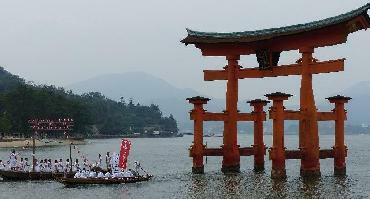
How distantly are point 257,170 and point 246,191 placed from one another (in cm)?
931

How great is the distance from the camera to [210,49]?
121ft

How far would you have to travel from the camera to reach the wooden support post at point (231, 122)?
117 feet

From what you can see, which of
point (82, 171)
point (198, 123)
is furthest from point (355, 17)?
point (82, 171)

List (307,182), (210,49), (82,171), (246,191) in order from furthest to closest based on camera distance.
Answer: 1. (210,49)
2. (82,171)
3. (307,182)
4. (246,191)

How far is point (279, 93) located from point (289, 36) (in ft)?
13.8

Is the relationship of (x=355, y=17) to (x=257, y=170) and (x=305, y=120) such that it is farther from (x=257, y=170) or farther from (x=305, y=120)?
(x=257, y=170)

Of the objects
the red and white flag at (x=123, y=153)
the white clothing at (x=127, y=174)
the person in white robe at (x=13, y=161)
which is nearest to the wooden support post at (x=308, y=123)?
the red and white flag at (x=123, y=153)

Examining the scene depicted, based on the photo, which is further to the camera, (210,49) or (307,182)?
(210,49)

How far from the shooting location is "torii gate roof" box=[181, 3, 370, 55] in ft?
97.3

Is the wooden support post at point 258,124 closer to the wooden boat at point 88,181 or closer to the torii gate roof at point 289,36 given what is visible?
the torii gate roof at point 289,36

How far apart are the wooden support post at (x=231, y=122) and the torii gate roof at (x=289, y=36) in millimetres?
1150

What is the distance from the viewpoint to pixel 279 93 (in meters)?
30.2

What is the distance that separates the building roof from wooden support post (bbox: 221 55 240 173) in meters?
1.60

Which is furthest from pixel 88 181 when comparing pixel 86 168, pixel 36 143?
pixel 36 143
